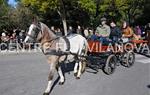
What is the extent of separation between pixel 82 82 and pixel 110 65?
6.39 ft

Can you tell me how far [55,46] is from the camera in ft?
39.3

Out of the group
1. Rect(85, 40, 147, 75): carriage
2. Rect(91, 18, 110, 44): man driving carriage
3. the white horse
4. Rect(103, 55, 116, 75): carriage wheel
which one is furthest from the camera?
Rect(91, 18, 110, 44): man driving carriage

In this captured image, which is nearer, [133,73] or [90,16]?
[133,73]

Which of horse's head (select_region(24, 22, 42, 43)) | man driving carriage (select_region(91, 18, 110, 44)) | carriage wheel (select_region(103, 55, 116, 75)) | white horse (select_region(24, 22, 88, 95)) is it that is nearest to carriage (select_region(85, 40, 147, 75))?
carriage wheel (select_region(103, 55, 116, 75))

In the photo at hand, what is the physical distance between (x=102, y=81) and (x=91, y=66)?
100 inches

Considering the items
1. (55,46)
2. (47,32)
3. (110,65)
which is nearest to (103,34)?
(110,65)

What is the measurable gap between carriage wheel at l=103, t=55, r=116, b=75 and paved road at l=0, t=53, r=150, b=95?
19 centimetres

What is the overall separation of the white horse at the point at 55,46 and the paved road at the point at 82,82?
0.47 m

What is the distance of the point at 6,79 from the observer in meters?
13.7

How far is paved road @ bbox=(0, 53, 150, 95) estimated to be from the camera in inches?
452

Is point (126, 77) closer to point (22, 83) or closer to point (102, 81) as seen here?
point (102, 81)

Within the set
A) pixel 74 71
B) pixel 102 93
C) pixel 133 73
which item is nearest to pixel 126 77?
pixel 133 73

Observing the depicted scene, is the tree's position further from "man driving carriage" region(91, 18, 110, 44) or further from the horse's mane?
the horse's mane

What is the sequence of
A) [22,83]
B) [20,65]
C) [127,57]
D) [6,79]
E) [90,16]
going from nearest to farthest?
[22,83] < [6,79] < [127,57] < [20,65] < [90,16]
